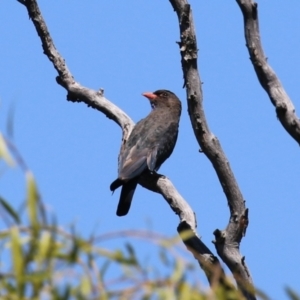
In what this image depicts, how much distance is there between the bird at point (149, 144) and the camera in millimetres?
7484

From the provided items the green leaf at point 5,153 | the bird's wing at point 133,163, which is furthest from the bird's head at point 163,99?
the green leaf at point 5,153

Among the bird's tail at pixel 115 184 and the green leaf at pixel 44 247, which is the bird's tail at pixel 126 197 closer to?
the bird's tail at pixel 115 184

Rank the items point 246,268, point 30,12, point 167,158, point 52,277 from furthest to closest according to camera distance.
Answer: point 167,158
point 30,12
point 246,268
point 52,277

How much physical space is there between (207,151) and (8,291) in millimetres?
2819

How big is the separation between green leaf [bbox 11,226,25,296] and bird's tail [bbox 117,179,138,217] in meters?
Result: 4.97

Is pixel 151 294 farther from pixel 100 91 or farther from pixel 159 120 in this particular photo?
pixel 159 120

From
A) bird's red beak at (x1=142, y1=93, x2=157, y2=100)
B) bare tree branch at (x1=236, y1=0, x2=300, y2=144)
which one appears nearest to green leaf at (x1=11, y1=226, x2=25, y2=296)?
bare tree branch at (x1=236, y1=0, x2=300, y2=144)

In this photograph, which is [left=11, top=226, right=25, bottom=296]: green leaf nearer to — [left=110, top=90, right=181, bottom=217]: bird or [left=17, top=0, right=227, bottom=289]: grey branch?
[left=17, top=0, right=227, bottom=289]: grey branch

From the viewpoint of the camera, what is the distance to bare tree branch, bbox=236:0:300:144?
4.22 meters

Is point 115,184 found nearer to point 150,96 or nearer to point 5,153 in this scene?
point 150,96

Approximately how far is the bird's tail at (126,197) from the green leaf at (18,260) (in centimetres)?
497

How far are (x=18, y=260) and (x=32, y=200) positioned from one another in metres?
0.18

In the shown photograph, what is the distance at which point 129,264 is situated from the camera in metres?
2.54

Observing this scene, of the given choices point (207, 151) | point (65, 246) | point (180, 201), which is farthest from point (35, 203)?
point (180, 201)
